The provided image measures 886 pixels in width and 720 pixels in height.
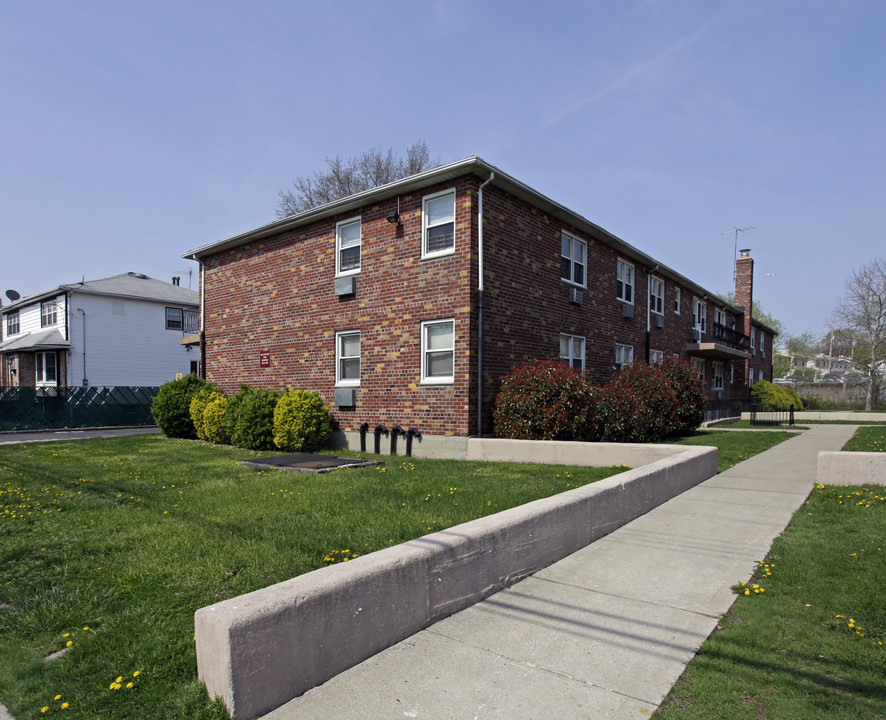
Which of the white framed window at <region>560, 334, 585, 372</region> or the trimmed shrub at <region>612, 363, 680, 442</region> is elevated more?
the white framed window at <region>560, 334, 585, 372</region>

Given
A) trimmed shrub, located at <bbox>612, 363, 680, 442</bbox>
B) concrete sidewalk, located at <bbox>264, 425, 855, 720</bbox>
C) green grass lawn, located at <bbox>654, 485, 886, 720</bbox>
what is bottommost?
concrete sidewalk, located at <bbox>264, 425, 855, 720</bbox>

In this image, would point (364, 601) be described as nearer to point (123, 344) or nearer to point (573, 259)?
point (573, 259)

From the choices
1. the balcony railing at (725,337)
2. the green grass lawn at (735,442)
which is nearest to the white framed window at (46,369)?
the green grass lawn at (735,442)

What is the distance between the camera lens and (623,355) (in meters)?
17.8

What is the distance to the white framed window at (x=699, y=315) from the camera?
80.9ft

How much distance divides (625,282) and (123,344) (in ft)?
78.9

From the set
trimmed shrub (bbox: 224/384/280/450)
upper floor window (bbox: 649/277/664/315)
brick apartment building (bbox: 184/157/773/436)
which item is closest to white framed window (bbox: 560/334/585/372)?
brick apartment building (bbox: 184/157/773/436)

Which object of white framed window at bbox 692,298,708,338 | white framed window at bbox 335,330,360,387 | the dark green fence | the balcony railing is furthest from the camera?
the balcony railing

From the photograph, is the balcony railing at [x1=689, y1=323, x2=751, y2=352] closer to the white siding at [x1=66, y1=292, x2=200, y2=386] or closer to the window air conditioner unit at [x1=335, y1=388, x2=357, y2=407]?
the window air conditioner unit at [x1=335, y1=388, x2=357, y2=407]

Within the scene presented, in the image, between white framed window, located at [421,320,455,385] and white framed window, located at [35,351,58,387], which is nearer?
white framed window, located at [421,320,455,385]

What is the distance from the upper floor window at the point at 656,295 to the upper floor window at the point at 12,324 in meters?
33.3

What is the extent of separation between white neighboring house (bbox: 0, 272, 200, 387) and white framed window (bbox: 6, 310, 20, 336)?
1.83ft

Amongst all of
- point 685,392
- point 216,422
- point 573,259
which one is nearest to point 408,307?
point 573,259

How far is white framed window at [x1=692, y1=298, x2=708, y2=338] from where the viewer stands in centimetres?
2467
